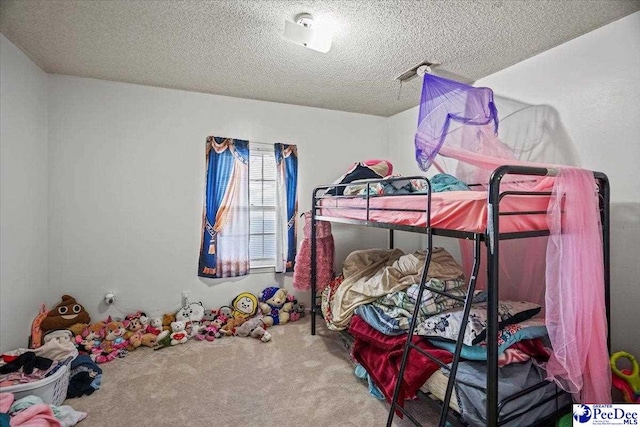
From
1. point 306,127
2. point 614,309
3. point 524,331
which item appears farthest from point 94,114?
point 614,309

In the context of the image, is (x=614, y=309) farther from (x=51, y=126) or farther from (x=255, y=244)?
(x=51, y=126)

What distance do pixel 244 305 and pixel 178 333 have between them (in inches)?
27.5

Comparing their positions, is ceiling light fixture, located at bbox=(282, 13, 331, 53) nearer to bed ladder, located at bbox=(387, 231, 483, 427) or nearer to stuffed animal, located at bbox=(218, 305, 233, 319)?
bed ladder, located at bbox=(387, 231, 483, 427)

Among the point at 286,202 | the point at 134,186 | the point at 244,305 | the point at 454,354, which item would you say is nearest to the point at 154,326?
the point at 244,305

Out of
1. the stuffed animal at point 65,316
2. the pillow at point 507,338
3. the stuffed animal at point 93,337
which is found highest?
the pillow at point 507,338

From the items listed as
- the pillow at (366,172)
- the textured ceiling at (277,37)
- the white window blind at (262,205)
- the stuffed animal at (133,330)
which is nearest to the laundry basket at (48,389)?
the stuffed animal at (133,330)

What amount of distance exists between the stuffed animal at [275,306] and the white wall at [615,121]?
2761mm

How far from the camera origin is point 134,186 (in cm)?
305

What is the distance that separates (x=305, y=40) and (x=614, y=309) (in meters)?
2.71

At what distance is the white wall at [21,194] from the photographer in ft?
7.07

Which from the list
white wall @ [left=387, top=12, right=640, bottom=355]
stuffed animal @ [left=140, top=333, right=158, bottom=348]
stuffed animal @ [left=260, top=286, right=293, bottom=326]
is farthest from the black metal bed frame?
stuffed animal @ [left=140, top=333, right=158, bottom=348]

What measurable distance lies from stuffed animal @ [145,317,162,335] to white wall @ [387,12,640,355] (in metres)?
3.69

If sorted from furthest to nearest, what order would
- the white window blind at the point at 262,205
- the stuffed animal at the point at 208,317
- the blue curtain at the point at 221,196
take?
1. the white window blind at the point at 262,205
2. the blue curtain at the point at 221,196
3. the stuffed animal at the point at 208,317

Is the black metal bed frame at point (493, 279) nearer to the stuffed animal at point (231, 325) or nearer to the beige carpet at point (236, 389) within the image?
the beige carpet at point (236, 389)
